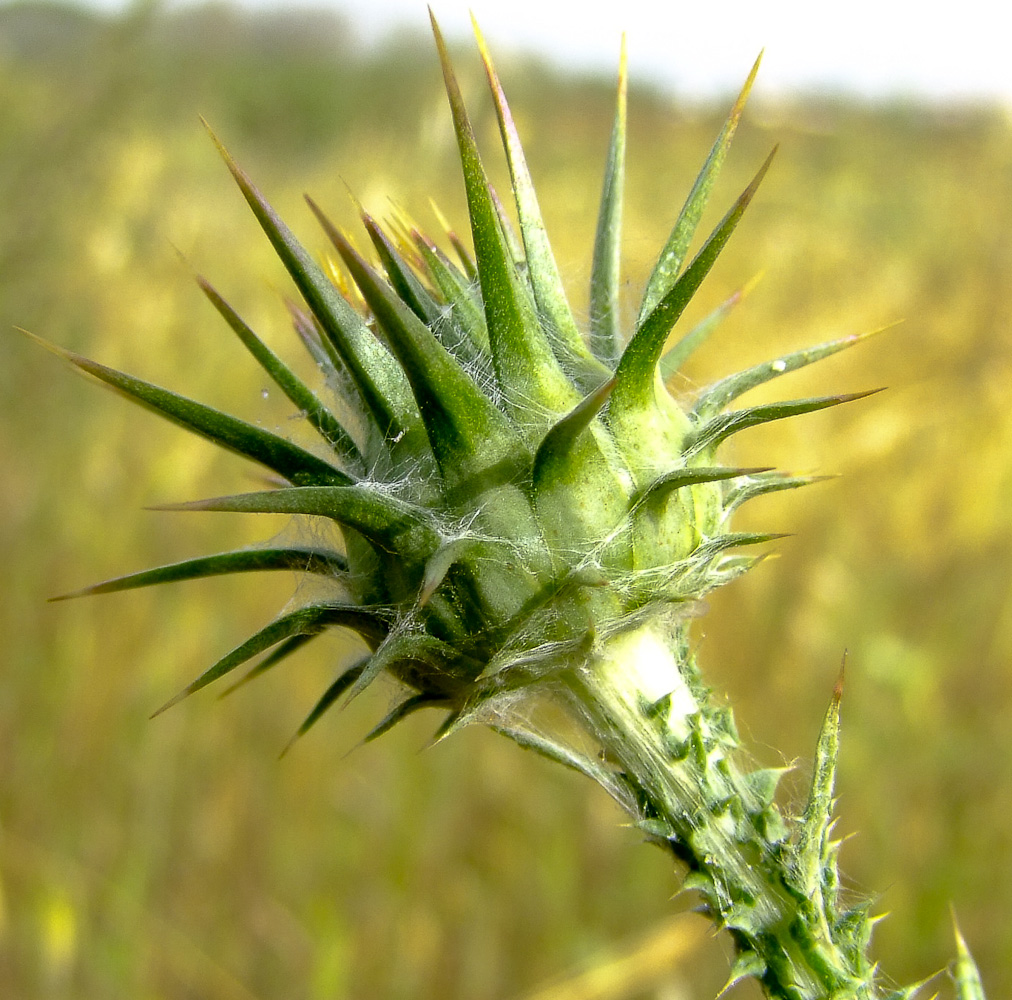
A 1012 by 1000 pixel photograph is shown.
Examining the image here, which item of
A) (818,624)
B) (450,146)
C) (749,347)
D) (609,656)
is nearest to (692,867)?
(609,656)

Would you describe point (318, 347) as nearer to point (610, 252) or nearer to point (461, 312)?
point (461, 312)

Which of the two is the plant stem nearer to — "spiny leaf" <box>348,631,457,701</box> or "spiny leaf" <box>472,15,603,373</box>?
"spiny leaf" <box>348,631,457,701</box>

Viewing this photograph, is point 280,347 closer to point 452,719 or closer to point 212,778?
point 212,778

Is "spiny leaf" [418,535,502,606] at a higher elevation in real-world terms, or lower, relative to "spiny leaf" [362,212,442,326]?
lower

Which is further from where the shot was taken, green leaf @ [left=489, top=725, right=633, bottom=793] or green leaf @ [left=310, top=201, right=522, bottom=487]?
green leaf @ [left=489, top=725, right=633, bottom=793]

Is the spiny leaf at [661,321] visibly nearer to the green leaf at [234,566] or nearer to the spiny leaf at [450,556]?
the spiny leaf at [450,556]

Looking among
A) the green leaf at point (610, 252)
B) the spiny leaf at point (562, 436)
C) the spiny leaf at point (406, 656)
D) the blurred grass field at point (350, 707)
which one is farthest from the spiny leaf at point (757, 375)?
the blurred grass field at point (350, 707)

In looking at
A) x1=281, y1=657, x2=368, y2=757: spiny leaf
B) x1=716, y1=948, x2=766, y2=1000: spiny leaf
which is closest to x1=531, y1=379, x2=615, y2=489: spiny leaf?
x1=281, y1=657, x2=368, y2=757: spiny leaf
